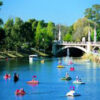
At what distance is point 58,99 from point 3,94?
25.8 ft

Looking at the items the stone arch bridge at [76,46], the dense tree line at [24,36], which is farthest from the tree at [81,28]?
the stone arch bridge at [76,46]

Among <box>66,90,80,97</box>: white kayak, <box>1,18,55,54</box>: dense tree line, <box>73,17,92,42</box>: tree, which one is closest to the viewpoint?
<box>66,90,80,97</box>: white kayak

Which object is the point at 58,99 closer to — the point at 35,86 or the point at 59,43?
the point at 35,86

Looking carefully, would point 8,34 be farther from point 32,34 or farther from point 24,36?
point 32,34

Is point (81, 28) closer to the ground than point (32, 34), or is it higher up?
higher up

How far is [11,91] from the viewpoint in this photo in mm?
65438

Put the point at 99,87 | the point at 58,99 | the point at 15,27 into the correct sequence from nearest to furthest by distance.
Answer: the point at 58,99 → the point at 99,87 → the point at 15,27

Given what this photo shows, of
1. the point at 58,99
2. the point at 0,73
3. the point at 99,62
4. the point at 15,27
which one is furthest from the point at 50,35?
the point at 58,99

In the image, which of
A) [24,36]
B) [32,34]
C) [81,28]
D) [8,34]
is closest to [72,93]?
[8,34]

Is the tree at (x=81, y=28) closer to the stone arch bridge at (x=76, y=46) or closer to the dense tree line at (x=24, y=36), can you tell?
the dense tree line at (x=24, y=36)

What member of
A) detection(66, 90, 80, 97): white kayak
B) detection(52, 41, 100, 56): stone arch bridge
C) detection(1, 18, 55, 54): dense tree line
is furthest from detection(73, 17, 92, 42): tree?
detection(66, 90, 80, 97): white kayak

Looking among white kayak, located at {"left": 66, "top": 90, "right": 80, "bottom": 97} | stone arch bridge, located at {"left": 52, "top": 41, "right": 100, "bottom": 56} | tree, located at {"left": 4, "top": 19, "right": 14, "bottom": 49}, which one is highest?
tree, located at {"left": 4, "top": 19, "right": 14, "bottom": 49}

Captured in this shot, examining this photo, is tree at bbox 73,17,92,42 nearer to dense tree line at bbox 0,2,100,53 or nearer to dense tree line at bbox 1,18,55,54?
dense tree line at bbox 0,2,100,53

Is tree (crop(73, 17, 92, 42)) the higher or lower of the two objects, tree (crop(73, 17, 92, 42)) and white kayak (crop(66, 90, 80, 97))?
the higher
